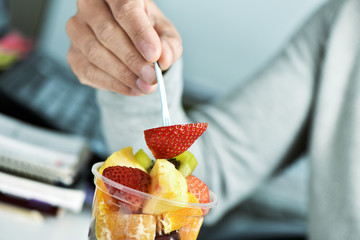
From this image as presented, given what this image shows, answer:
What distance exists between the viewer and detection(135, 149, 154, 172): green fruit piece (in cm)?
32

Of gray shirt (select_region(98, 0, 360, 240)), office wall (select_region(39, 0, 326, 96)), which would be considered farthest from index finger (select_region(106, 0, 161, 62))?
office wall (select_region(39, 0, 326, 96))

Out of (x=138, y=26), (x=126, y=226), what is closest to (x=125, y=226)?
(x=126, y=226)

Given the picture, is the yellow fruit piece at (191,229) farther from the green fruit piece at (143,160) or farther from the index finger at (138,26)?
the index finger at (138,26)

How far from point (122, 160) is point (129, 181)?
0.03m

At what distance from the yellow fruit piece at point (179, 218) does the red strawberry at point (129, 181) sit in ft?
0.07

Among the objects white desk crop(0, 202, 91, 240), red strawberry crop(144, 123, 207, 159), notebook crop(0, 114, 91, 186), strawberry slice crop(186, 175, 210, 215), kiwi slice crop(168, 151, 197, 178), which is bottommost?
white desk crop(0, 202, 91, 240)

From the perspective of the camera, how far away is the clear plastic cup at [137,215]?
279mm

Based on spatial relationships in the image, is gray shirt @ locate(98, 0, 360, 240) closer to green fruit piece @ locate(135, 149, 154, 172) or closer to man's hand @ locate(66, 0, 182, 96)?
man's hand @ locate(66, 0, 182, 96)

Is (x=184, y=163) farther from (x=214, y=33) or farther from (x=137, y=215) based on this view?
(x=214, y=33)

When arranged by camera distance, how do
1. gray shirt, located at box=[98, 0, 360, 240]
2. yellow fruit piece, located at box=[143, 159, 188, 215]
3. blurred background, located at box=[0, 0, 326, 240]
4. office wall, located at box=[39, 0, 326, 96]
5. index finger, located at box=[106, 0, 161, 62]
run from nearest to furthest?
yellow fruit piece, located at box=[143, 159, 188, 215]
index finger, located at box=[106, 0, 161, 62]
gray shirt, located at box=[98, 0, 360, 240]
blurred background, located at box=[0, 0, 326, 240]
office wall, located at box=[39, 0, 326, 96]

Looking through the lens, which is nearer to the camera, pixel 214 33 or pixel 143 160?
pixel 143 160

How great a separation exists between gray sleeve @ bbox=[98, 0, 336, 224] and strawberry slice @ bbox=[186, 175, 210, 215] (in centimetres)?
52

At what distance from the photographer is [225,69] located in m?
1.76

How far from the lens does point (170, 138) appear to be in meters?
0.32
